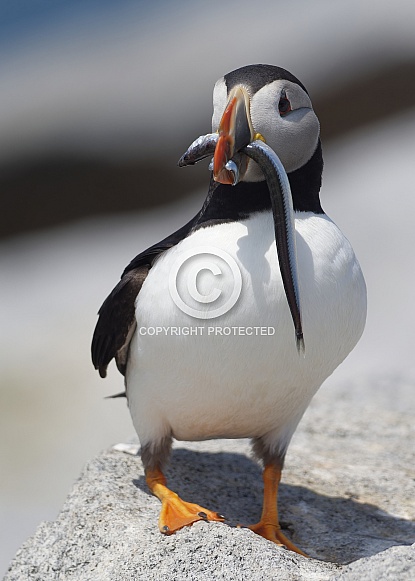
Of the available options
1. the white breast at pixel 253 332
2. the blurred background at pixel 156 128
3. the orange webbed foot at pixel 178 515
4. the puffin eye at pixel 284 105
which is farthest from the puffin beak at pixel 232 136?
the blurred background at pixel 156 128

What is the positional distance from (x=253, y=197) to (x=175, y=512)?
144cm

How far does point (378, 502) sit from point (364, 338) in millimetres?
5572

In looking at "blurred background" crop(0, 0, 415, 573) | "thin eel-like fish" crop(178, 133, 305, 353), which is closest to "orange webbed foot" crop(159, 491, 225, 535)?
"thin eel-like fish" crop(178, 133, 305, 353)

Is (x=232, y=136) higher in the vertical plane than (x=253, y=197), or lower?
higher

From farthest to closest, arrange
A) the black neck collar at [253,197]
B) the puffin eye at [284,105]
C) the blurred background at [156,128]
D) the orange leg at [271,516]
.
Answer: the blurred background at [156,128] → the orange leg at [271,516] → the black neck collar at [253,197] → the puffin eye at [284,105]

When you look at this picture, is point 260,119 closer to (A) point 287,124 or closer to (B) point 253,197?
(A) point 287,124

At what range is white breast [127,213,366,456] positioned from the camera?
3686mm

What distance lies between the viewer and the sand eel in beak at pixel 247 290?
3.65 metres

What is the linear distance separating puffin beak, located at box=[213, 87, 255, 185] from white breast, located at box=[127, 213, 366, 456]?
1.11ft

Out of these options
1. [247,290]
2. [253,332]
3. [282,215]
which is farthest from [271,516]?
[282,215]

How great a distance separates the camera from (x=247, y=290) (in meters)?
3.67

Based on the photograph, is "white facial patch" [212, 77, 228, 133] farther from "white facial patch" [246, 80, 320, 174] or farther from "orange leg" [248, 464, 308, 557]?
"orange leg" [248, 464, 308, 557]

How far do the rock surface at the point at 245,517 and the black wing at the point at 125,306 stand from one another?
2.31ft
